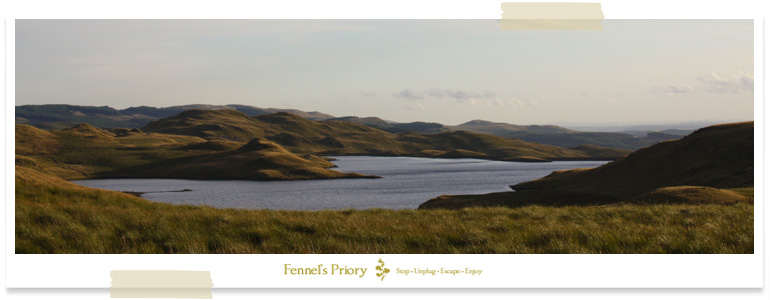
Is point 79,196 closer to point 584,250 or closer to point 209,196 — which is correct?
point 584,250

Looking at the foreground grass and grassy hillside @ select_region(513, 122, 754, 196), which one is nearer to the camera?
the foreground grass

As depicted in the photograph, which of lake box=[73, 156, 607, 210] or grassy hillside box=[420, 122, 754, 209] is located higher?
grassy hillside box=[420, 122, 754, 209]
